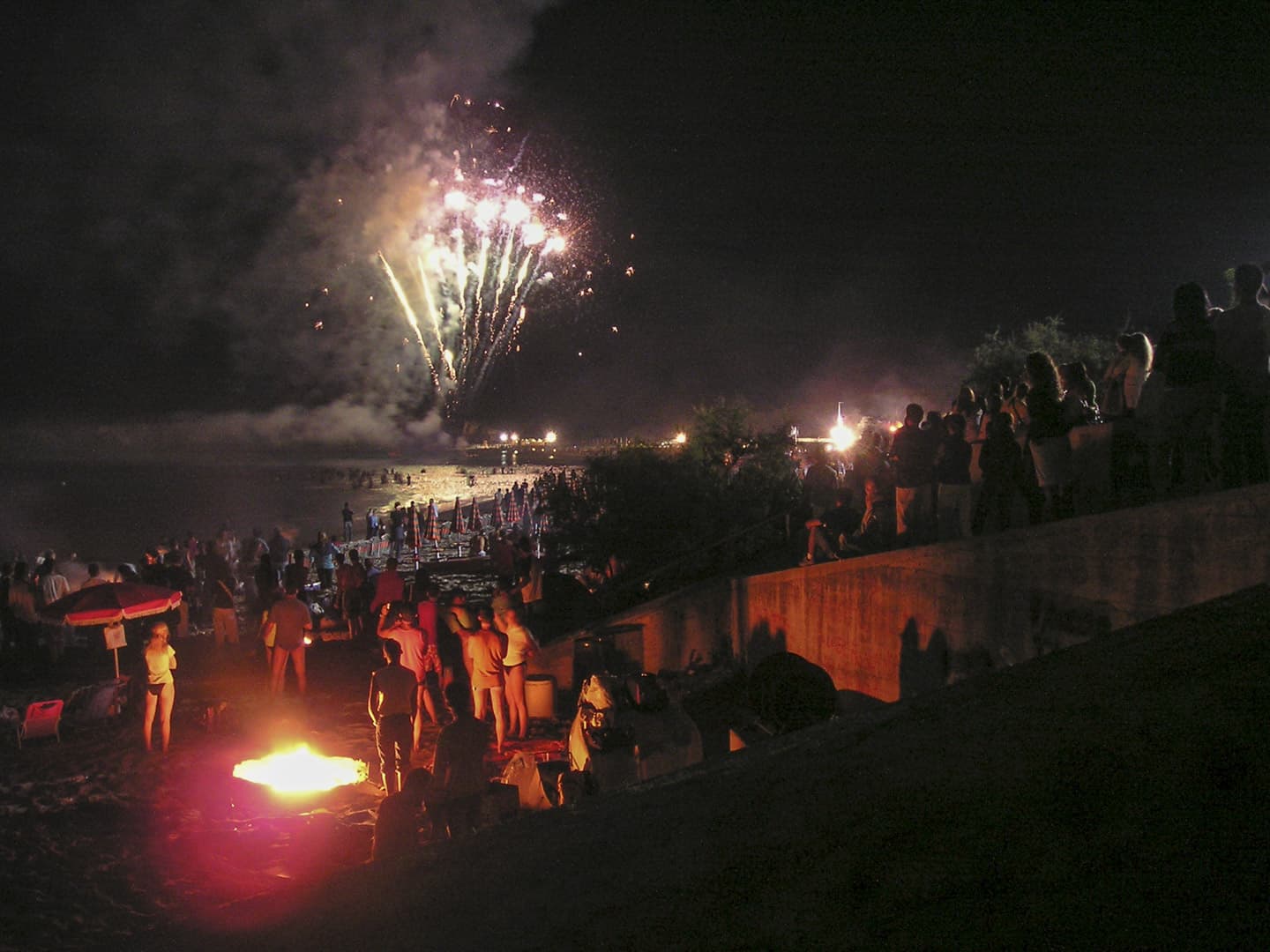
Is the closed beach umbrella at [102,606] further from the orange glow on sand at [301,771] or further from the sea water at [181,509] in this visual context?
the sea water at [181,509]

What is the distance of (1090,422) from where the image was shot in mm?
7273

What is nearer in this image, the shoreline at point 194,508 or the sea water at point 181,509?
the shoreline at point 194,508

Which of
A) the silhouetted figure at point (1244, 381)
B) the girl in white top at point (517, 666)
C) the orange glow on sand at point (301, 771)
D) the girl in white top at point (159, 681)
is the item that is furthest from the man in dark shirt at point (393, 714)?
the silhouetted figure at point (1244, 381)

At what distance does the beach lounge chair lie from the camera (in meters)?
9.27

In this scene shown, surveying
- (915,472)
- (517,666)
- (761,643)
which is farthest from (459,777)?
(915,472)

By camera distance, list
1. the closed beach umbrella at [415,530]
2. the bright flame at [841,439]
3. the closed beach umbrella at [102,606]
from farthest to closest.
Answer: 1. the closed beach umbrella at [415,530]
2. the bright flame at [841,439]
3. the closed beach umbrella at [102,606]

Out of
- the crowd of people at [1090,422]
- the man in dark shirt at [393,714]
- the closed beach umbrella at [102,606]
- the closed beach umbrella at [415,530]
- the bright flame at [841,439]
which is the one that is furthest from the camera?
the closed beach umbrella at [415,530]

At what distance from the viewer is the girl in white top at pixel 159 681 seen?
9062 mm

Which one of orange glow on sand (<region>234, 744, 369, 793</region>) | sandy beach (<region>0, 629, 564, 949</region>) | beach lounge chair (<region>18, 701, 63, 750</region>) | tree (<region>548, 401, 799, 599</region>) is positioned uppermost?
tree (<region>548, 401, 799, 599</region>)

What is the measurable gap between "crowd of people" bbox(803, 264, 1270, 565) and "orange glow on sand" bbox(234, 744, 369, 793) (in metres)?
5.99

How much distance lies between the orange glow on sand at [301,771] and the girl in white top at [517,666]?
1703 millimetres

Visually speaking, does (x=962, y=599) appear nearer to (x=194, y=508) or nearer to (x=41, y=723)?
(x=41, y=723)

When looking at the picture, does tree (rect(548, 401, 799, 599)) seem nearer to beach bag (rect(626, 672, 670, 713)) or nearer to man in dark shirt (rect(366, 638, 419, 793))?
beach bag (rect(626, 672, 670, 713))

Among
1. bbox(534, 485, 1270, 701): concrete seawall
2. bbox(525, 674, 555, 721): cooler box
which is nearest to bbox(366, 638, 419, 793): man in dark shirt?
bbox(525, 674, 555, 721): cooler box
